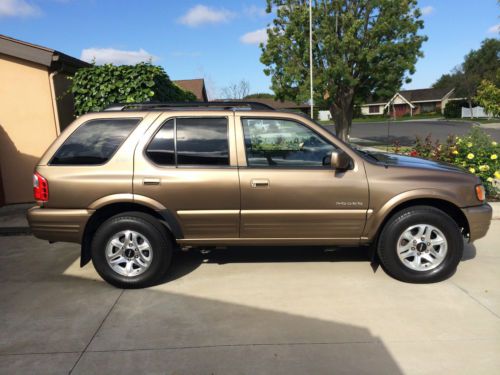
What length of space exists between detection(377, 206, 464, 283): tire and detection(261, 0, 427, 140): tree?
15.3 m

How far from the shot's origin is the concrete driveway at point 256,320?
9.54ft

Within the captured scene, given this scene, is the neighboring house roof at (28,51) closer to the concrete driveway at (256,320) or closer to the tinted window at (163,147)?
the concrete driveway at (256,320)

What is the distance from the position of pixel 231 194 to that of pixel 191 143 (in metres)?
0.68

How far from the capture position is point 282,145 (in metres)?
4.18

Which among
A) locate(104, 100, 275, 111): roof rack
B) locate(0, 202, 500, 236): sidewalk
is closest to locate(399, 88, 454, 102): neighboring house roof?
locate(0, 202, 500, 236): sidewalk

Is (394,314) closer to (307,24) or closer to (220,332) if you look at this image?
(220,332)

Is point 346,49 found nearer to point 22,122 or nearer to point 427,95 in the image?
point 22,122

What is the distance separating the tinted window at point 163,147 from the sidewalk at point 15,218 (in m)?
3.60

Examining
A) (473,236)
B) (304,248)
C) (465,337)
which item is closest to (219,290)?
(304,248)

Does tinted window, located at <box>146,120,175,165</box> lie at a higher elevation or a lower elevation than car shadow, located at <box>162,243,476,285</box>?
higher

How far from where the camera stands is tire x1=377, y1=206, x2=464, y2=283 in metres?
4.05

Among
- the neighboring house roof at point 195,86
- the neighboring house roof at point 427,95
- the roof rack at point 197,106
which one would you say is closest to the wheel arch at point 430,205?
the roof rack at point 197,106

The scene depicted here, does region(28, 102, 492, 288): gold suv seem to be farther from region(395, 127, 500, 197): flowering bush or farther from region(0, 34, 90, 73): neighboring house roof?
region(0, 34, 90, 73): neighboring house roof

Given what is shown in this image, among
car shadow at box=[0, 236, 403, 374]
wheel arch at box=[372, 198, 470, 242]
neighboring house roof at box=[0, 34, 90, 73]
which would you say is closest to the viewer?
car shadow at box=[0, 236, 403, 374]
